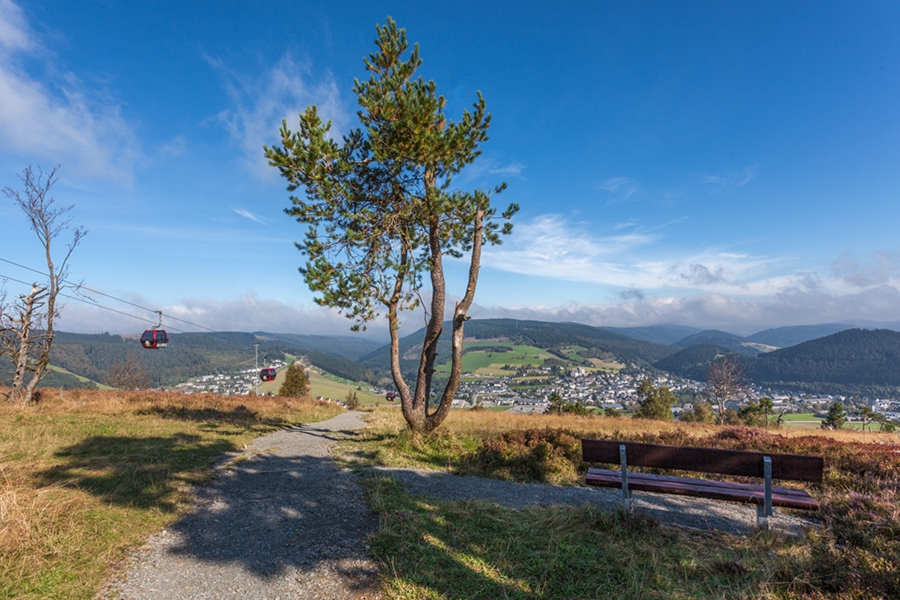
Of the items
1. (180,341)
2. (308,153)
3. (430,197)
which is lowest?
(180,341)

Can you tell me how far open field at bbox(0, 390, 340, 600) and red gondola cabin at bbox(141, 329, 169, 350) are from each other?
340cm

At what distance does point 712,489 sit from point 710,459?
0.35 meters

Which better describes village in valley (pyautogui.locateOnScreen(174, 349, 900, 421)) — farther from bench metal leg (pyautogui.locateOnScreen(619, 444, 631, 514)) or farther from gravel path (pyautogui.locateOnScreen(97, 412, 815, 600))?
bench metal leg (pyautogui.locateOnScreen(619, 444, 631, 514))

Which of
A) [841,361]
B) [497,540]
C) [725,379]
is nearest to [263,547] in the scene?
[497,540]

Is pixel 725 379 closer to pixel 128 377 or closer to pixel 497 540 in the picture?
pixel 497 540

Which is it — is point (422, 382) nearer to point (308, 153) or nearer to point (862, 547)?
point (308, 153)

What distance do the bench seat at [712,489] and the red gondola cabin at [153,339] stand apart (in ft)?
61.6

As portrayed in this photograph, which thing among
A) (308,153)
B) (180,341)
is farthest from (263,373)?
(180,341)

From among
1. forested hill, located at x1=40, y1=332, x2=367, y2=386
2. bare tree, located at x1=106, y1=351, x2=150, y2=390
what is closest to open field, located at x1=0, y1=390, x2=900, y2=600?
bare tree, located at x1=106, y1=351, x2=150, y2=390

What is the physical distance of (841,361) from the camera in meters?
101

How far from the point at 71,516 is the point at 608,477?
651cm

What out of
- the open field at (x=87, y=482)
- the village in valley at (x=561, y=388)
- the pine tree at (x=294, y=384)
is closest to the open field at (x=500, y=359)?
the village in valley at (x=561, y=388)

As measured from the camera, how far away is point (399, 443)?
32.5ft

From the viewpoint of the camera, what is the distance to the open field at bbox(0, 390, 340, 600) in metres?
3.68
